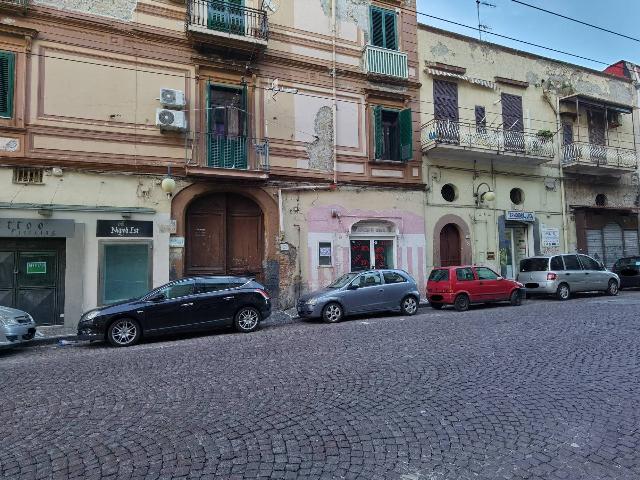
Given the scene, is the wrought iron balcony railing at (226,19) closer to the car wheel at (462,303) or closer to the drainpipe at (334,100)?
the drainpipe at (334,100)

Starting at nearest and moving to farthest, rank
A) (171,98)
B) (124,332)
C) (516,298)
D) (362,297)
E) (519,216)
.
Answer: (124,332)
(362,297)
(171,98)
(516,298)
(519,216)

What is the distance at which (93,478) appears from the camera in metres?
3.48

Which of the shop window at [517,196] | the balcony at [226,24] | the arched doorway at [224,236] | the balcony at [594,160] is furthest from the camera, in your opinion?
the balcony at [594,160]

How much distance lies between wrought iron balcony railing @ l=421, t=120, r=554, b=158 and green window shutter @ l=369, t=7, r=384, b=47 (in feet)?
12.2

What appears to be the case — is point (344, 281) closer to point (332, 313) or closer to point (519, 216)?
point (332, 313)

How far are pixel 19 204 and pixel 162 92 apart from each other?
5013 mm

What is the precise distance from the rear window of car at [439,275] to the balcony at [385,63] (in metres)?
7.85

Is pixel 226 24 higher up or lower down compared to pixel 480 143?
higher up

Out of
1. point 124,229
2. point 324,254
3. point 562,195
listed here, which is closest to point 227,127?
point 124,229

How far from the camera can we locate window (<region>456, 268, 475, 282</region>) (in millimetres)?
14016

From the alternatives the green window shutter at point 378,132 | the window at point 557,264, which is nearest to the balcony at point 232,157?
the green window shutter at point 378,132

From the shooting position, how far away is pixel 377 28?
1761 cm

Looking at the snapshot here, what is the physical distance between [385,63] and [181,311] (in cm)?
1231

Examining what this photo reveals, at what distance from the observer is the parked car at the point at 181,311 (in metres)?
9.68
